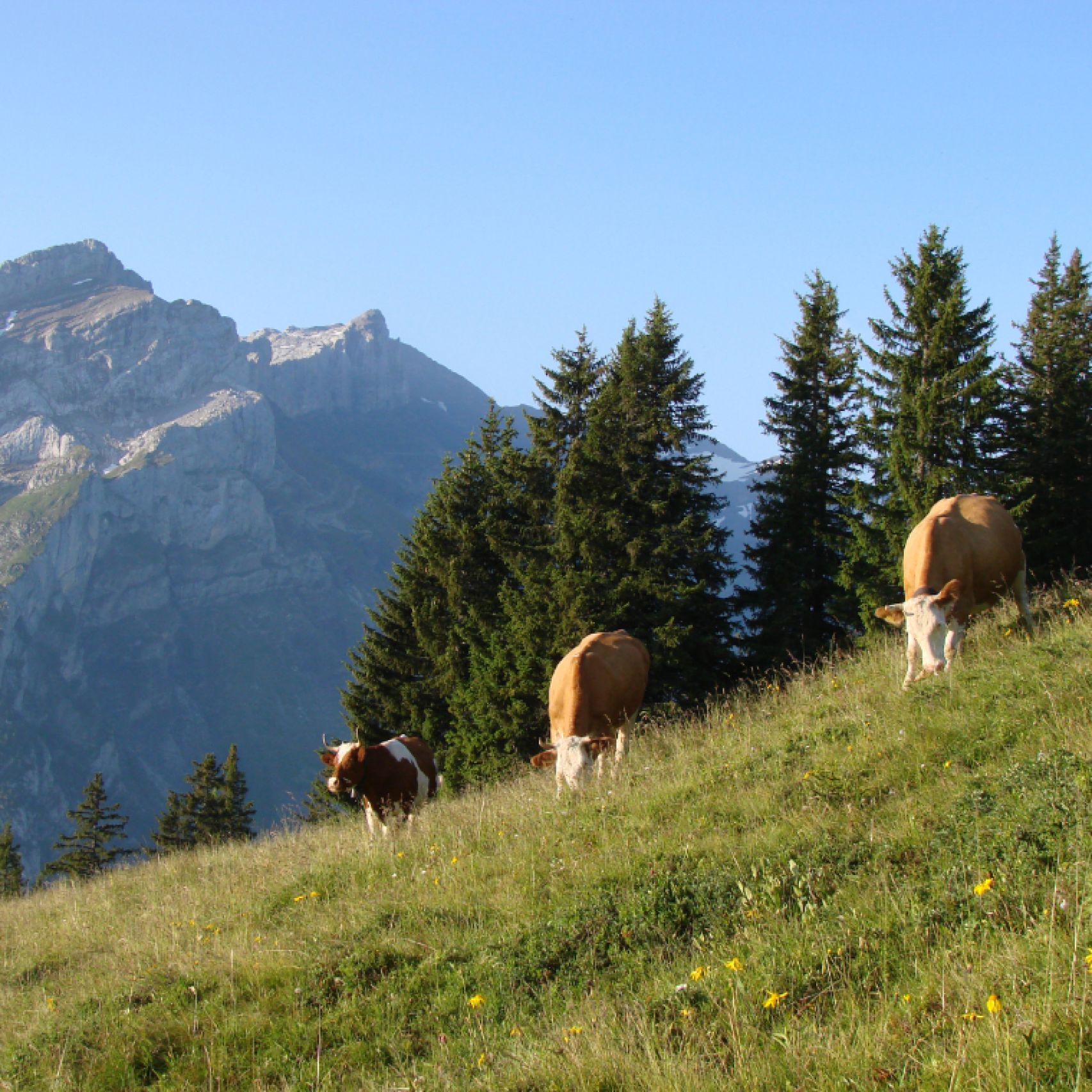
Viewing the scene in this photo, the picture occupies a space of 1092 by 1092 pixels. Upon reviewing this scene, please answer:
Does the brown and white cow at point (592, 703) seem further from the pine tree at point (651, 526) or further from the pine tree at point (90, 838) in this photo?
the pine tree at point (90, 838)

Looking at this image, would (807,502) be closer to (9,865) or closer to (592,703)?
(592,703)

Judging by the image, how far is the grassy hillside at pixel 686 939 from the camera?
425 cm

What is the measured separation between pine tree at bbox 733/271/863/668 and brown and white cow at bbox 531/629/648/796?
10.3m

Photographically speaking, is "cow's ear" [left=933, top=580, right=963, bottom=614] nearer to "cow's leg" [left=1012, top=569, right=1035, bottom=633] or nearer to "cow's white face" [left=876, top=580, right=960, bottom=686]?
"cow's white face" [left=876, top=580, right=960, bottom=686]

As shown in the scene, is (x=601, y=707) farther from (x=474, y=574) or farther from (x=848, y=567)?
(x=474, y=574)

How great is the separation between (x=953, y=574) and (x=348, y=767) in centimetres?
881

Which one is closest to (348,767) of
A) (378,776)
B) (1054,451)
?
(378,776)

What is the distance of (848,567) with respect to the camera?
2462cm

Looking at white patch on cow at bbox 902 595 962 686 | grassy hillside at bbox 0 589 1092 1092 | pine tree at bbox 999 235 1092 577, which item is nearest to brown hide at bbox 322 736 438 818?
grassy hillside at bbox 0 589 1092 1092

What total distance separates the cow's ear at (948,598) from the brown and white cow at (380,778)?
747 cm

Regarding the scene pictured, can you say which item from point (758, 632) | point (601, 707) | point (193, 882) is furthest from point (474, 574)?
point (193, 882)

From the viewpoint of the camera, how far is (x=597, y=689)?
1494cm

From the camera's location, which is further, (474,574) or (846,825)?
(474,574)

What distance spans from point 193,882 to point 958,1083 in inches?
428
